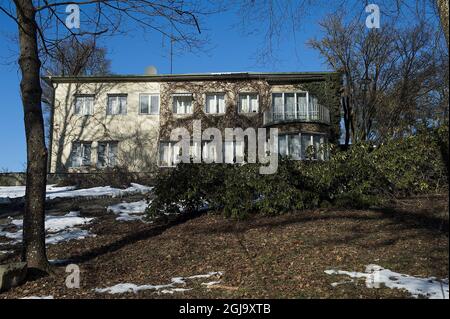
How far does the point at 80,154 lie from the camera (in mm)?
29219

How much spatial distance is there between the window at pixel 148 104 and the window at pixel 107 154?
2.96 m

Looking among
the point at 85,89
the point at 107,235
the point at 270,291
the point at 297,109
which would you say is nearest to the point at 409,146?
the point at 270,291

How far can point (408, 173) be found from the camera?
1055 centimetres

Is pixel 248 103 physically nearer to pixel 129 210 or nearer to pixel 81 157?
pixel 81 157

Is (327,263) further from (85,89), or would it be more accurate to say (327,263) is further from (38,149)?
(85,89)

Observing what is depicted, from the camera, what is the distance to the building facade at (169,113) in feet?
91.2

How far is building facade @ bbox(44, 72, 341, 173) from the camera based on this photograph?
27.8 m

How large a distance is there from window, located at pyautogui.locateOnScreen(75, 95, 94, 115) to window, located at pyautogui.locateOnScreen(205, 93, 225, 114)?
315 inches

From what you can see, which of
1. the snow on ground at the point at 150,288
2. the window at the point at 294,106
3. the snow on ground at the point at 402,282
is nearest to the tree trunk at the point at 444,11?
the snow on ground at the point at 402,282

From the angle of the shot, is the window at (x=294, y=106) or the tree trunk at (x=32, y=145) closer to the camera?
the tree trunk at (x=32, y=145)

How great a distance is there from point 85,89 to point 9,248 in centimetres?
2219

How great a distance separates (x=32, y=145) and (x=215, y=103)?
2228 cm

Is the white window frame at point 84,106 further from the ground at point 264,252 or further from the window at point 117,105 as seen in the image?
the ground at point 264,252

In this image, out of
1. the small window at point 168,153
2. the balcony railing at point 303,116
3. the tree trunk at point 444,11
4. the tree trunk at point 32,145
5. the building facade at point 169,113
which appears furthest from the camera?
the small window at point 168,153
